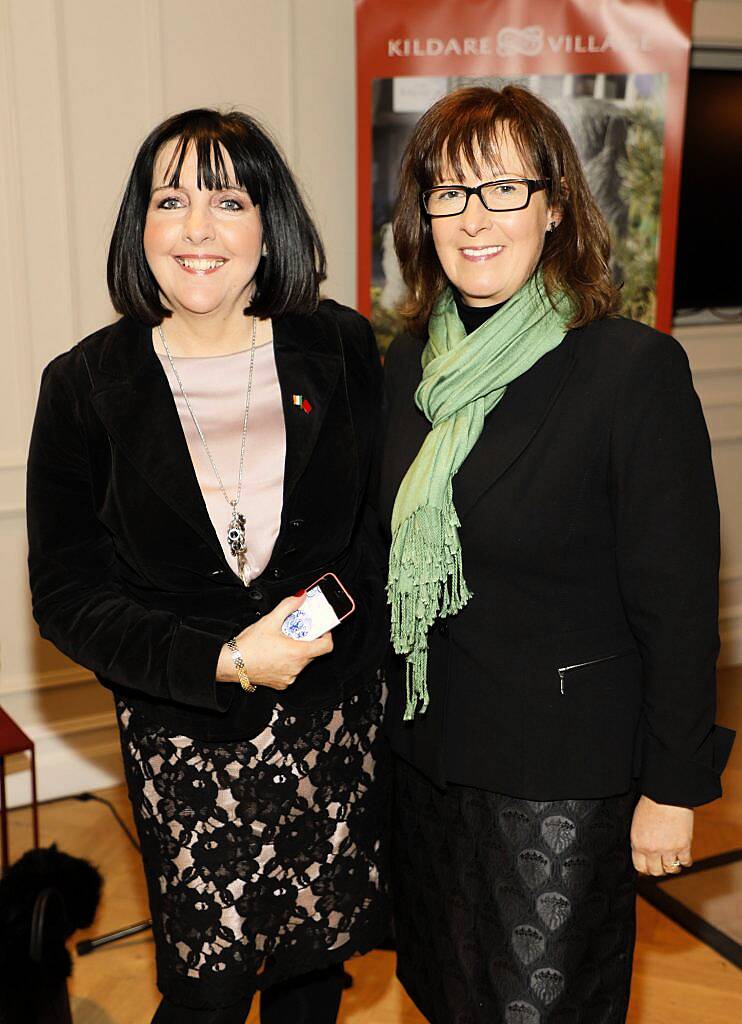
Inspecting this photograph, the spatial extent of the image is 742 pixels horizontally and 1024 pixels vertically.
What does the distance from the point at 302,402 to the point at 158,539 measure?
1.17ft

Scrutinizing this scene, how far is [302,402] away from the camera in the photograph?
2023 mm

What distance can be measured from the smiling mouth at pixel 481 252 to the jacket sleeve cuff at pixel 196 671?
29.6 inches

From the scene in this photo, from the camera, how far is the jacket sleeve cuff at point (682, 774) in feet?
5.70

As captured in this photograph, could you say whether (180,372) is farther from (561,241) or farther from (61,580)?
(561,241)

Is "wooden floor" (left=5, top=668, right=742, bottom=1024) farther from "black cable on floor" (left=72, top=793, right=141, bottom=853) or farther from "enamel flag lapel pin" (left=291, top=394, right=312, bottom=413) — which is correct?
"enamel flag lapel pin" (left=291, top=394, right=312, bottom=413)

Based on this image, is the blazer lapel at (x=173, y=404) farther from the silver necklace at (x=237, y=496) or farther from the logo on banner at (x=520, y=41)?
the logo on banner at (x=520, y=41)

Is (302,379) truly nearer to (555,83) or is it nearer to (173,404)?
(173,404)

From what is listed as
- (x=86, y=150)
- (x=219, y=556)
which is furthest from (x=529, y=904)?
(x=86, y=150)

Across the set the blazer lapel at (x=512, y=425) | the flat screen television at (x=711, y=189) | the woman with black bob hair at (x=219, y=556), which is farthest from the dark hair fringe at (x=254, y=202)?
the flat screen television at (x=711, y=189)

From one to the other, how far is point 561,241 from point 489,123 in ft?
0.71

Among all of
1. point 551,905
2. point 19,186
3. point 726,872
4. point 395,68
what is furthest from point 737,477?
point 551,905

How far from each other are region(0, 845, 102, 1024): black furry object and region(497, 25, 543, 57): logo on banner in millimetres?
2870

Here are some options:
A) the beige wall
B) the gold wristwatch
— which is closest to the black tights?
the gold wristwatch

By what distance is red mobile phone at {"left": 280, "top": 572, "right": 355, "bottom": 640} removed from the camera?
182 centimetres
